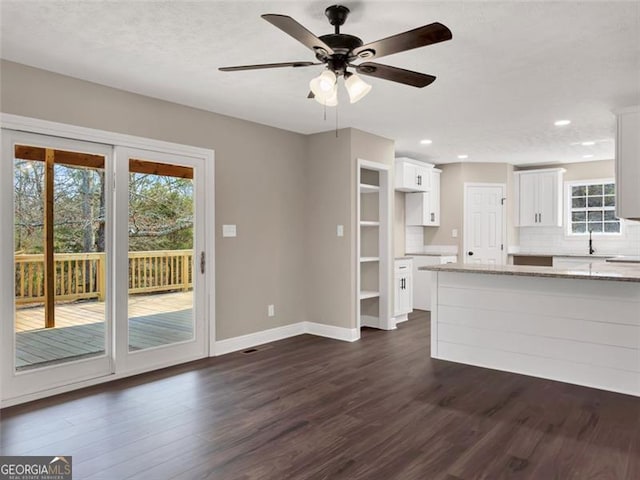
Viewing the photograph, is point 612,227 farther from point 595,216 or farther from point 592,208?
point 592,208

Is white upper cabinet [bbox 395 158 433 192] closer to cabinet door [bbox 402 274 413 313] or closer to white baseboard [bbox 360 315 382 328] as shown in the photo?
cabinet door [bbox 402 274 413 313]

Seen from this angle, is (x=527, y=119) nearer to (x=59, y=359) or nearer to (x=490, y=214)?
(x=490, y=214)

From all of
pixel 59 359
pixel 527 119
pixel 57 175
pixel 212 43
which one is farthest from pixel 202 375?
pixel 527 119

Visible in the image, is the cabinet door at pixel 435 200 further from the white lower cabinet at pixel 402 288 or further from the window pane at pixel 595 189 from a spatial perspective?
the window pane at pixel 595 189

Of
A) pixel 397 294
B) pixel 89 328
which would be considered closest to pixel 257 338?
pixel 89 328

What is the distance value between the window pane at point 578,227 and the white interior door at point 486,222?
4.00 feet

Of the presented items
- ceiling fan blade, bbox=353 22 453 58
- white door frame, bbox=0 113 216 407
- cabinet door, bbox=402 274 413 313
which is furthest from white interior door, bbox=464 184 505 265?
ceiling fan blade, bbox=353 22 453 58

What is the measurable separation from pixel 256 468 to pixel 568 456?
5.72 feet

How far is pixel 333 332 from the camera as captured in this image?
17.3 feet

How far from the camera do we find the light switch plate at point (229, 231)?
4.63 metres

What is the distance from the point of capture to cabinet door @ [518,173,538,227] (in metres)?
7.69

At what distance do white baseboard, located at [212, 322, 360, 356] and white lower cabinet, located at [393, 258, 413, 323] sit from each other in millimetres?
964

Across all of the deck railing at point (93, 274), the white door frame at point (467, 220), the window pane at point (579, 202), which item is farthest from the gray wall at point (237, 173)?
the window pane at point (579, 202)

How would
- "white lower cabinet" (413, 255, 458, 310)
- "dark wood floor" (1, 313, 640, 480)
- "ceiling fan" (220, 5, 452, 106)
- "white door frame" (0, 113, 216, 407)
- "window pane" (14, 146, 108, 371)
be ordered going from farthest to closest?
"white lower cabinet" (413, 255, 458, 310) → "window pane" (14, 146, 108, 371) → "white door frame" (0, 113, 216, 407) → "dark wood floor" (1, 313, 640, 480) → "ceiling fan" (220, 5, 452, 106)
